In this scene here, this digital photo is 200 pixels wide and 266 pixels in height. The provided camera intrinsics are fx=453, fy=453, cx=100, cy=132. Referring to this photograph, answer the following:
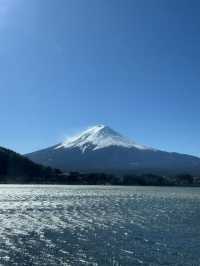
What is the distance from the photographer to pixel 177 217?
88188 mm

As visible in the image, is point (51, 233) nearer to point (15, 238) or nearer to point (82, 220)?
point (15, 238)

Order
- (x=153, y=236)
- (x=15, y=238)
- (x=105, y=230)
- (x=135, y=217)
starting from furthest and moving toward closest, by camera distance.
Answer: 1. (x=135, y=217)
2. (x=105, y=230)
3. (x=153, y=236)
4. (x=15, y=238)

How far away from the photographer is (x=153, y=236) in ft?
197

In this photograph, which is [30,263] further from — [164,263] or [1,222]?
[1,222]

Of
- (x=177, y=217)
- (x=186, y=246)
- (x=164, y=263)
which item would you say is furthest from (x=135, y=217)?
(x=164, y=263)

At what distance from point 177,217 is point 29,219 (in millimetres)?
29424

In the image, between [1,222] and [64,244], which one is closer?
[64,244]

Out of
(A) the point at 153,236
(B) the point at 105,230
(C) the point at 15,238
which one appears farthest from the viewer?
(B) the point at 105,230

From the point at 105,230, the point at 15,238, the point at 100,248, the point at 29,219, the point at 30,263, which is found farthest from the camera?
the point at 29,219

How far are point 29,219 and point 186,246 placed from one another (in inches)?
1279

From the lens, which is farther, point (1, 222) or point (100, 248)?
point (1, 222)

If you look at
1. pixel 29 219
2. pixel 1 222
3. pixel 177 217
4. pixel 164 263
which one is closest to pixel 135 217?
pixel 177 217

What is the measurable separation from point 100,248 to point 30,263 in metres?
10.7

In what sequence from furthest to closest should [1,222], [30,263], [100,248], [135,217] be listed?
[135,217] < [1,222] < [100,248] < [30,263]
